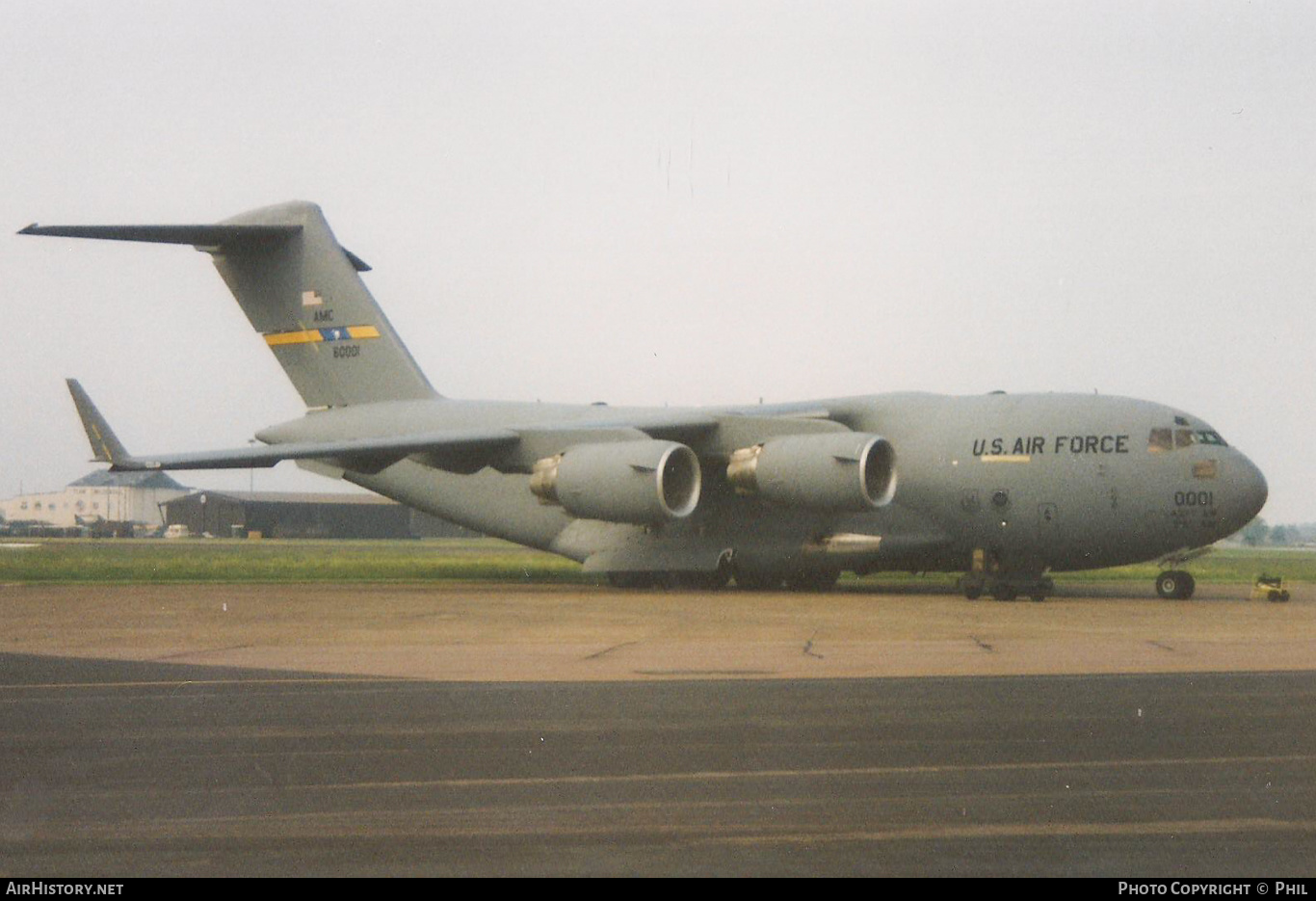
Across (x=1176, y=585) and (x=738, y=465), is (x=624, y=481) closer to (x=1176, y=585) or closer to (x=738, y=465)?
(x=738, y=465)

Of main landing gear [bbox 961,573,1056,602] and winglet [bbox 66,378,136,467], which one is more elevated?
winglet [bbox 66,378,136,467]

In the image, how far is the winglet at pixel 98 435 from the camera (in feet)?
86.5

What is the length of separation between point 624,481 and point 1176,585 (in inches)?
331

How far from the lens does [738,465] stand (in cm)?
2467

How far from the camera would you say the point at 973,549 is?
24.2 m

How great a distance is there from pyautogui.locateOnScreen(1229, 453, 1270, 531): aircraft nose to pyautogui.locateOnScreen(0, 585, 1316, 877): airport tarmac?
6755mm

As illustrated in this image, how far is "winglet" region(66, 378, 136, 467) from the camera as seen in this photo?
26375mm

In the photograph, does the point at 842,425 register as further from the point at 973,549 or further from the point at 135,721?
the point at 135,721

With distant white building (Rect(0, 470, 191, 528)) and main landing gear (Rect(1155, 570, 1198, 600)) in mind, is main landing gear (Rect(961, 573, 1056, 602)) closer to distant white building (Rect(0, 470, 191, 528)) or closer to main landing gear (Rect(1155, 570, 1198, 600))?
main landing gear (Rect(1155, 570, 1198, 600))

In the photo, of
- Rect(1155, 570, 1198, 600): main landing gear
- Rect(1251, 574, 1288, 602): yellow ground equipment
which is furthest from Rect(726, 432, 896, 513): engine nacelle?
Rect(1251, 574, 1288, 602): yellow ground equipment

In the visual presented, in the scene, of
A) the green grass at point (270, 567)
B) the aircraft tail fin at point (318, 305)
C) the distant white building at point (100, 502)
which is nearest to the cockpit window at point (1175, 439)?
the green grass at point (270, 567)

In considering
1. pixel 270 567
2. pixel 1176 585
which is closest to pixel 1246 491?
pixel 1176 585

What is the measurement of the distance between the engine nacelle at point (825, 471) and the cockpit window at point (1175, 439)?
12.5 ft
